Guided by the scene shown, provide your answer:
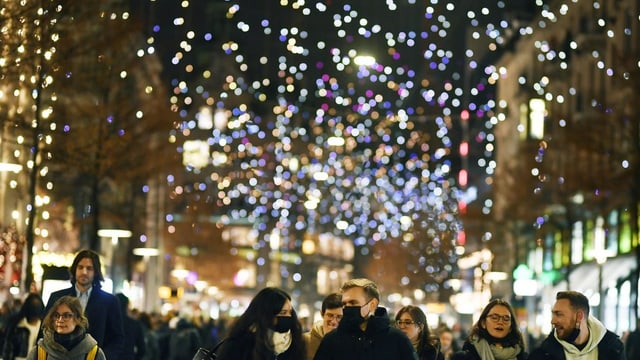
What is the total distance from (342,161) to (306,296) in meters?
72.4

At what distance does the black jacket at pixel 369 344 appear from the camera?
905 cm

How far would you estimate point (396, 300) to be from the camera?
138 meters

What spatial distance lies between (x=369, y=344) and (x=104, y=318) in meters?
4.04

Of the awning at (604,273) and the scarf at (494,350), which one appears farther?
the awning at (604,273)

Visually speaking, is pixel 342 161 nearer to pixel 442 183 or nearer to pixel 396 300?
pixel 442 183

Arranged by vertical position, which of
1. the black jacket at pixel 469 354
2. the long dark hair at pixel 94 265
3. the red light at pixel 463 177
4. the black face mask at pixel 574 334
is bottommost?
the black jacket at pixel 469 354

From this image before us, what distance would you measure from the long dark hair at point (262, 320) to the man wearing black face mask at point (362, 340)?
526mm

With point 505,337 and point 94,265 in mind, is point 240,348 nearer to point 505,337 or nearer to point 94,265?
point 505,337

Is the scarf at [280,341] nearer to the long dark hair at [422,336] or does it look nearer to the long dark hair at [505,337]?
the long dark hair at [505,337]

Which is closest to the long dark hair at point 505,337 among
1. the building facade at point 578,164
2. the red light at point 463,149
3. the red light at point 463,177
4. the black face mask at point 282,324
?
the black face mask at point 282,324

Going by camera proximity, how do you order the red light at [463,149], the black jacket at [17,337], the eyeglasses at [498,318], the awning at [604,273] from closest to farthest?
the eyeglasses at [498,318] → the black jacket at [17,337] → the awning at [604,273] → the red light at [463,149]

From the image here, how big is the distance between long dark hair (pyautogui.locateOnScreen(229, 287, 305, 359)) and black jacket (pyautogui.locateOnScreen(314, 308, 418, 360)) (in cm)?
52

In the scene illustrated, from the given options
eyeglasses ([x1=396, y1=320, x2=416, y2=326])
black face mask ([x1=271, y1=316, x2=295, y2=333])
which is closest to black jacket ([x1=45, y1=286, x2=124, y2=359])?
eyeglasses ([x1=396, y1=320, x2=416, y2=326])

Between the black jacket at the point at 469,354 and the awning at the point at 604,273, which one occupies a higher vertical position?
the awning at the point at 604,273
